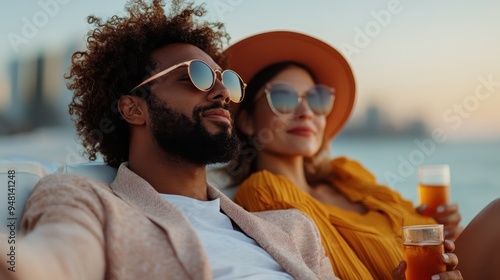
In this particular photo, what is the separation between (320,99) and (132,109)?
134 centimetres

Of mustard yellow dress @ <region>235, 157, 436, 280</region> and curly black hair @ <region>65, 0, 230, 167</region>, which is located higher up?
curly black hair @ <region>65, 0, 230, 167</region>

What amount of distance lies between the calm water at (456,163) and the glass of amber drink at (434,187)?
314 cm

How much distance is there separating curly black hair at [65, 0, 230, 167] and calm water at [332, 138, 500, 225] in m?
4.37

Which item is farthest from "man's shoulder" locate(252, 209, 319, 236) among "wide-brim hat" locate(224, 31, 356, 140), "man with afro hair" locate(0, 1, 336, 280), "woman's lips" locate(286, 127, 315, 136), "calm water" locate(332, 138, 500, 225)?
"calm water" locate(332, 138, 500, 225)

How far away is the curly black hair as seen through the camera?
2.70 meters

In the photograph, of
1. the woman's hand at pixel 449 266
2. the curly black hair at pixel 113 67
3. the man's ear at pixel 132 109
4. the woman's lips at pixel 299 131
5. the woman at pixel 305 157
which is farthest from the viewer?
the woman's lips at pixel 299 131

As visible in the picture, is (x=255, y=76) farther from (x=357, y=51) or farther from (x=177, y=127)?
(x=177, y=127)

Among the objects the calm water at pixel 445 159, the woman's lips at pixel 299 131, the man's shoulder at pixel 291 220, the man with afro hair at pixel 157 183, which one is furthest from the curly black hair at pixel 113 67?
the calm water at pixel 445 159

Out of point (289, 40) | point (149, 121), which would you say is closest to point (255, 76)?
point (289, 40)

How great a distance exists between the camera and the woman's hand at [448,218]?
3520 mm

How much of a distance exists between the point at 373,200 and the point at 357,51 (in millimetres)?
1027

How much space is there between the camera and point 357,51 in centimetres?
406

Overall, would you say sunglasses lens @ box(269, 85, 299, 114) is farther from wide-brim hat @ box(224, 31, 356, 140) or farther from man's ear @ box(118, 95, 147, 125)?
man's ear @ box(118, 95, 147, 125)

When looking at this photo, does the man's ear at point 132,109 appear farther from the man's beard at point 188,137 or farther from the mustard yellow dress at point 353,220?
the mustard yellow dress at point 353,220
